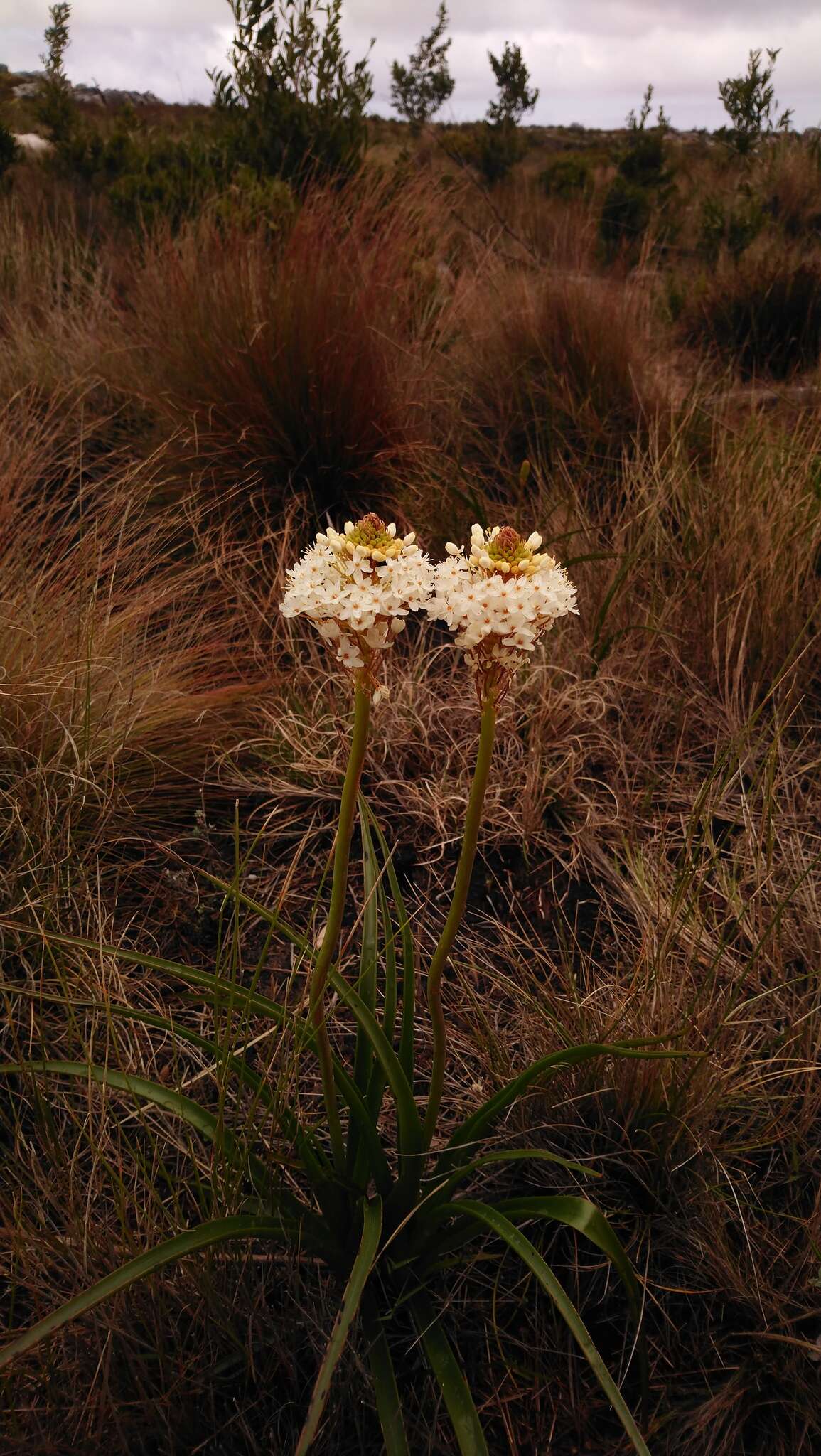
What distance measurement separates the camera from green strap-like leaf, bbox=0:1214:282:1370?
→ 109 cm

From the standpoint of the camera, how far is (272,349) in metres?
3.49

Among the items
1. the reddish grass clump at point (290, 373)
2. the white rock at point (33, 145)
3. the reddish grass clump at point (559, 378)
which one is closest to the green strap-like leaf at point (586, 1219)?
the reddish grass clump at point (290, 373)

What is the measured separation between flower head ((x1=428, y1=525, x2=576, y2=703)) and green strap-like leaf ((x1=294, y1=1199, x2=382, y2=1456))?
751mm

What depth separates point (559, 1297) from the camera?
1132 mm

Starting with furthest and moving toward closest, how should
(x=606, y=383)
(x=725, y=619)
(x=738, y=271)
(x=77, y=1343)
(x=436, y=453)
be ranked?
(x=738, y=271), (x=606, y=383), (x=436, y=453), (x=725, y=619), (x=77, y=1343)

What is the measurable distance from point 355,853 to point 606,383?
2.71 meters

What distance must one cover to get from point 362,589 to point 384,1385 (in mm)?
1101

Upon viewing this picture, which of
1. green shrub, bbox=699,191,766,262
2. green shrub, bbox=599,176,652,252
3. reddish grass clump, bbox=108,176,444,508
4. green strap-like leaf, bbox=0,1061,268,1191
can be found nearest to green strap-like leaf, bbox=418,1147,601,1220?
green strap-like leaf, bbox=0,1061,268,1191

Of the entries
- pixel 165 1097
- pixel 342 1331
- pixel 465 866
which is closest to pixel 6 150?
pixel 165 1097

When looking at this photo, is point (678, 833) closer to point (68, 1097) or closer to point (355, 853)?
point (355, 853)

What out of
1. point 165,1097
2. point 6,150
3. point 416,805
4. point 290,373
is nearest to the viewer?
point 165,1097

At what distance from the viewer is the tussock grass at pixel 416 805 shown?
4.77 ft

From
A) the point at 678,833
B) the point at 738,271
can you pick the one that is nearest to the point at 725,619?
the point at 678,833

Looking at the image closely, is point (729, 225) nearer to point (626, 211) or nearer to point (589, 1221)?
point (626, 211)
